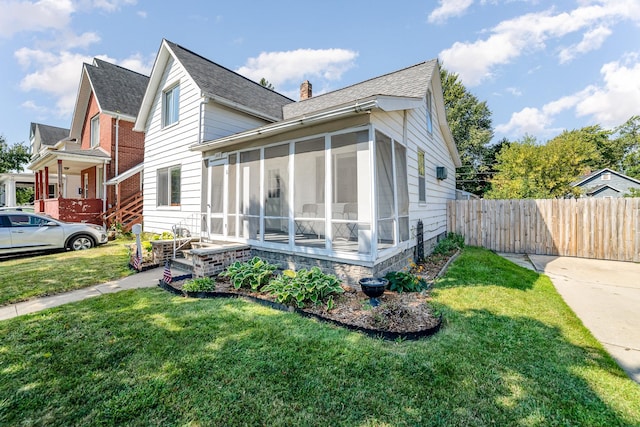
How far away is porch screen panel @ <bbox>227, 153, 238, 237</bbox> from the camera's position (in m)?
7.16

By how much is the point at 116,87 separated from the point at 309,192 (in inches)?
577

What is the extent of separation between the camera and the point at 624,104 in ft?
175

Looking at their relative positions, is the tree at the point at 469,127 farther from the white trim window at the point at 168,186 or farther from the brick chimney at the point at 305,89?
the white trim window at the point at 168,186

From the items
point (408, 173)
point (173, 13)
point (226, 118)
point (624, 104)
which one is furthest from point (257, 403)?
point (624, 104)

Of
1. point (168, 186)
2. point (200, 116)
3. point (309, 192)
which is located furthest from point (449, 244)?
point (168, 186)

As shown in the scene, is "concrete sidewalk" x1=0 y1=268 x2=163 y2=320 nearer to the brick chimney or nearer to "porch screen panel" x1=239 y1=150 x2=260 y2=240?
"porch screen panel" x1=239 y1=150 x2=260 y2=240

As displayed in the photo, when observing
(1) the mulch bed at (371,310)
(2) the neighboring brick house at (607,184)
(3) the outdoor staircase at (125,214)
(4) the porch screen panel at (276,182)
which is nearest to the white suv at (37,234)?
(3) the outdoor staircase at (125,214)

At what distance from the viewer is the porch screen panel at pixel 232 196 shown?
7.16 meters

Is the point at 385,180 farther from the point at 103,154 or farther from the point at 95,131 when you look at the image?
Answer: the point at 95,131

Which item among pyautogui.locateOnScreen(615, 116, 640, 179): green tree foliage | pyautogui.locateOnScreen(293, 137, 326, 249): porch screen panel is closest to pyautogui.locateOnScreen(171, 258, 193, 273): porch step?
pyautogui.locateOnScreen(293, 137, 326, 249): porch screen panel

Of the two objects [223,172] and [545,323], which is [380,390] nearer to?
[545,323]

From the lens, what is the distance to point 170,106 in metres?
9.98

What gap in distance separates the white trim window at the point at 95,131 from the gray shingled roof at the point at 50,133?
11.9m

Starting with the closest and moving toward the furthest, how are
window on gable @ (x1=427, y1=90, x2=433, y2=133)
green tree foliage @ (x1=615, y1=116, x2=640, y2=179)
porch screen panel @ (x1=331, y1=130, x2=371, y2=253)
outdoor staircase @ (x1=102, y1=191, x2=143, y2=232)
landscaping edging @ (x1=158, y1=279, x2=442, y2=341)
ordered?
1. landscaping edging @ (x1=158, y1=279, x2=442, y2=341)
2. porch screen panel @ (x1=331, y1=130, x2=371, y2=253)
3. window on gable @ (x1=427, y1=90, x2=433, y2=133)
4. outdoor staircase @ (x1=102, y1=191, x2=143, y2=232)
5. green tree foliage @ (x1=615, y1=116, x2=640, y2=179)
